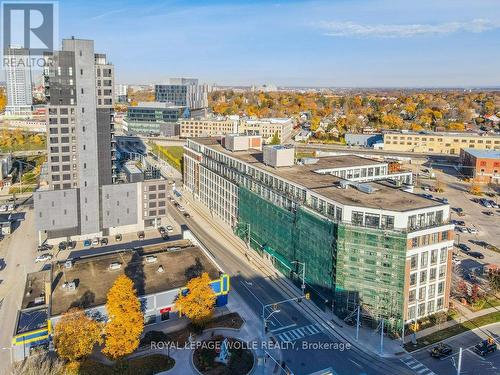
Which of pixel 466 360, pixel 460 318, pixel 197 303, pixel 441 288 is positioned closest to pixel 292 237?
pixel 197 303

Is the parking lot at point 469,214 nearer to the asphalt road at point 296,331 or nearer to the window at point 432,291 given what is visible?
the window at point 432,291

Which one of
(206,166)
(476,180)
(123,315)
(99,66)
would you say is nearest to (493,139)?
(476,180)

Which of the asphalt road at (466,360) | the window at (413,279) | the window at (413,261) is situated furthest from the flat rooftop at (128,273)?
the asphalt road at (466,360)

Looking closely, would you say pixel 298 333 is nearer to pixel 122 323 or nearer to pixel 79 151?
pixel 122 323

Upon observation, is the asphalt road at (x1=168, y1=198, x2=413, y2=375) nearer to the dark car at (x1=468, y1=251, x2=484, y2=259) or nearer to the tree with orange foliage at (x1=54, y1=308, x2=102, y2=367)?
the tree with orange foliage at (x1=54, y1=308, x2=102, y2=367)

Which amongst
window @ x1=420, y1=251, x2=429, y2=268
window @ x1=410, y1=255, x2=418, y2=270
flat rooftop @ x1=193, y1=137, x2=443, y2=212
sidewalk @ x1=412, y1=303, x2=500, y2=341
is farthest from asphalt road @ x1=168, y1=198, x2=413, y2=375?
flat rooftop @ x1=193, y1=137, x2=443, y2=212
